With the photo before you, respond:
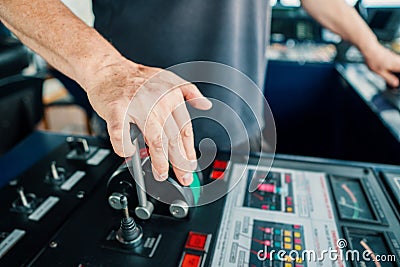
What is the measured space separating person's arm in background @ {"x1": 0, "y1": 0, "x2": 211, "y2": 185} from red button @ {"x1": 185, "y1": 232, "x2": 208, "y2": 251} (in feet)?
0.35

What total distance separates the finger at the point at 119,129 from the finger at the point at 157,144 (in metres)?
0.03

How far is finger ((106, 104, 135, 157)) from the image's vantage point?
1.74 ft

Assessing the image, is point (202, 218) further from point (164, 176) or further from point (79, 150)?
point (79, 150)

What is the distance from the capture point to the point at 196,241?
0.63 m

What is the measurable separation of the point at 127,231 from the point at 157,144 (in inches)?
7.1

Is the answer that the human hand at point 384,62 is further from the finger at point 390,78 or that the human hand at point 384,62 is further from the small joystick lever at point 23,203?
the small joystick lever at point 23,203

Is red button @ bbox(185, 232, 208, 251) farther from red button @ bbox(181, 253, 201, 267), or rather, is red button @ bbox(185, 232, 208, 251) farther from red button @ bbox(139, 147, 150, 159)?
red button @ bbox(139, 147, 150, 159)

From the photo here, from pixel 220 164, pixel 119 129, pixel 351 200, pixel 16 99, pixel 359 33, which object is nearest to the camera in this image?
pixel 119 129

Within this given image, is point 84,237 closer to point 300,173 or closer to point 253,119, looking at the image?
point 300,173

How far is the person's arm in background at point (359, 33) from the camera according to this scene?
3.60 ft

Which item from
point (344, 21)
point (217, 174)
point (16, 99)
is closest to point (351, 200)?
point (217, 174)

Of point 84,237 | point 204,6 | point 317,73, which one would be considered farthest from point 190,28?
point 317,73

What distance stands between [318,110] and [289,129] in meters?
0.17

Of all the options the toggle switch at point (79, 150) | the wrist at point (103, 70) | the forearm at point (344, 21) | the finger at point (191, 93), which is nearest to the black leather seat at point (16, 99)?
the toggle switch at point (79, 150)
